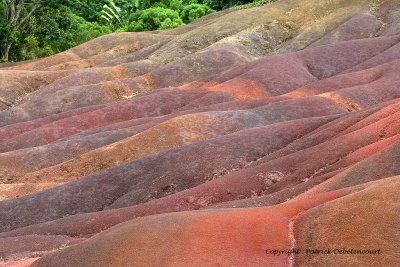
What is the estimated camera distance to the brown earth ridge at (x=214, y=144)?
15.9 m

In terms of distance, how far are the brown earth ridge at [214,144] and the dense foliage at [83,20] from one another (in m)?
6.21

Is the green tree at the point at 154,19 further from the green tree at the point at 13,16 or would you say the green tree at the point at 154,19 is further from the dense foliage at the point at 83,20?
the green tree at the point at 13,16

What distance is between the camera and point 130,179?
1375 inches

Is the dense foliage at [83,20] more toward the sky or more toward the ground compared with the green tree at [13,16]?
more toward the ground

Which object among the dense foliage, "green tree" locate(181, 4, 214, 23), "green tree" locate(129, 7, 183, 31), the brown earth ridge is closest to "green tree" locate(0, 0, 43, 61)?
the dense foliage

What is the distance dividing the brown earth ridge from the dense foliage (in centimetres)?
621

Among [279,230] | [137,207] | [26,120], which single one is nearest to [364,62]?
[26,120]

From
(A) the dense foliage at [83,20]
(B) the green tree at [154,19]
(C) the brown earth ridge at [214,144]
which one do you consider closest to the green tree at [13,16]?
(A) the dense foliage at [83,20]

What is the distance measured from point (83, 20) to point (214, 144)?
7185 cm

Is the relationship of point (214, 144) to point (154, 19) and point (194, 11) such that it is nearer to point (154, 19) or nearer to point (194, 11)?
point (154, 19)

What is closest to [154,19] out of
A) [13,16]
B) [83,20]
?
[83,20]

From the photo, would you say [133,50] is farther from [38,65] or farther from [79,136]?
[79,136]

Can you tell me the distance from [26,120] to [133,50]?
25.6m

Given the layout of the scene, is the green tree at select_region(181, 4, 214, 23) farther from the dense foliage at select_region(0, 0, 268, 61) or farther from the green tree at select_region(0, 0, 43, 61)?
the green tree at select_region(0, 0, 43, 61)
